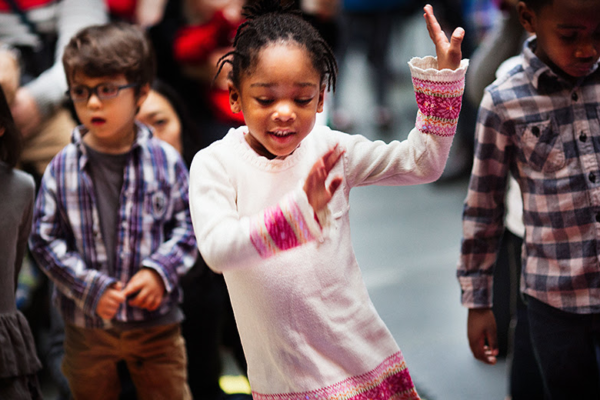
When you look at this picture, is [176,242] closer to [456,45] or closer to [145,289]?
→ [145,289]

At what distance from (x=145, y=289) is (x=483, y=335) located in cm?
84

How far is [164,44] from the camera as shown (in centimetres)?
273

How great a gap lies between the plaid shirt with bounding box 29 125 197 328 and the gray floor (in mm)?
971

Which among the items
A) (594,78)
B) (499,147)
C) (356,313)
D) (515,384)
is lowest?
(515,384)

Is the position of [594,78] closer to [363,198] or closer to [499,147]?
[499,147]

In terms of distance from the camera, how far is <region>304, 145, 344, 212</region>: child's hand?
3.84ft

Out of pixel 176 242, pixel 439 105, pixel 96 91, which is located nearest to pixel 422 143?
pixel 439 105

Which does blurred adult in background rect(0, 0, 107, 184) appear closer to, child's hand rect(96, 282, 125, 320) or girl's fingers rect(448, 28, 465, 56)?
child's hand rect(96, 282, 125, 320)

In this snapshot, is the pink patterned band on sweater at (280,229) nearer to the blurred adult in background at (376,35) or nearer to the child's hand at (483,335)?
the child's hand at (483,335)

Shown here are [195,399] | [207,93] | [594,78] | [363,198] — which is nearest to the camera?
[594,78]

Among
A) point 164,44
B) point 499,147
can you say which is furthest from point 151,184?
point 164,44

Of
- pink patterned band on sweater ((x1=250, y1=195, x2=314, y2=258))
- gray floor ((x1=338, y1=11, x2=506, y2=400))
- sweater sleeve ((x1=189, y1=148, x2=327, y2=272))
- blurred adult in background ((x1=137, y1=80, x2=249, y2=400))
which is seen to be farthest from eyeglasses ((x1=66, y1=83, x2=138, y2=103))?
gray floor ((x1=338, y1=11, x2=506, y2=400))

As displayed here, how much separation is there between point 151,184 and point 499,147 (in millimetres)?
863

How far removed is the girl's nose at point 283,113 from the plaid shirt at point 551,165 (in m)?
0.61
